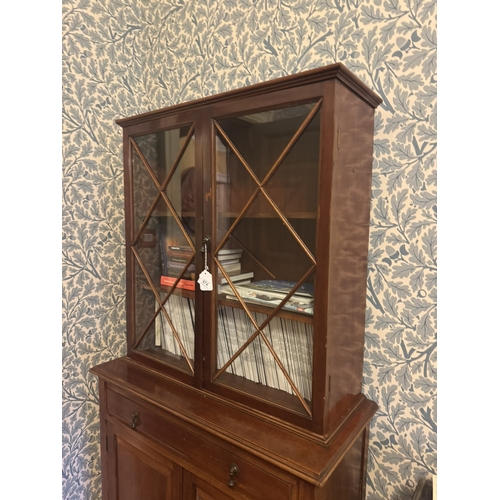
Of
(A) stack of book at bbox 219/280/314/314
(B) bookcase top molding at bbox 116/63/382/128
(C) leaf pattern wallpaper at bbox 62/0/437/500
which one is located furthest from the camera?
(C) leaf pattern wallpaper at bbox 62/0/437/500

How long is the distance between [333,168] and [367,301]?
488 mm

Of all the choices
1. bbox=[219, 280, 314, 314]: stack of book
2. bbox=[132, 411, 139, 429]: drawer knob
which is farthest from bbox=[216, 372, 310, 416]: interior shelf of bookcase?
bbox=[132, 411, 139, 429]: drawer knob

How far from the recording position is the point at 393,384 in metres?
1.07

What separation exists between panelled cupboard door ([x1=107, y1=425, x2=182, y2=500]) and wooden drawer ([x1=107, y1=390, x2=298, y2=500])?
0.20 feet

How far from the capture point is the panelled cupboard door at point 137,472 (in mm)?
1099

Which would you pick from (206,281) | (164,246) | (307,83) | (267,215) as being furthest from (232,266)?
(307,83)

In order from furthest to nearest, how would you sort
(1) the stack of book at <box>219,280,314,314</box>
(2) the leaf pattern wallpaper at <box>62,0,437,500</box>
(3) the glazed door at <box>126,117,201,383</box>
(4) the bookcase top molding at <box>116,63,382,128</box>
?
(3) the glazed door at <box>126,117,201,383</box> → (2) the leaf pattern wallpaper at <box>62,0,437,500</box> → (1) the stack of book at <box>219,280,314,314</box> → (4) the bookcase top molding at <box>116,63,382,128</box>

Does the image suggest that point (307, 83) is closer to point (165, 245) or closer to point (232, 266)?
point (232, 266)

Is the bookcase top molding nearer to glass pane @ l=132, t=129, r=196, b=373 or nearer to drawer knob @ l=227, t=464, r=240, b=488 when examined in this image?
glass pane @ l=132, t=129, r=196, b=373

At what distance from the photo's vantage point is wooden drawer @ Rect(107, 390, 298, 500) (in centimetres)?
85

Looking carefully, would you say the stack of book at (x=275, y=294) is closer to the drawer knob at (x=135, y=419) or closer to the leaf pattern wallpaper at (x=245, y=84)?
the leaf pattern wallpaper at (x=245, y=84)

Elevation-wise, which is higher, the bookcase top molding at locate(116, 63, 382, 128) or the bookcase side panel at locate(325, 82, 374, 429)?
the bookcase top molding at locate(116, 63, 382, 128)

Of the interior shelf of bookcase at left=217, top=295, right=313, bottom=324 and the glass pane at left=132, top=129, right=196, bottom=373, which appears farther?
the glass pane at left=132, top=129, right=196, bottom=373
